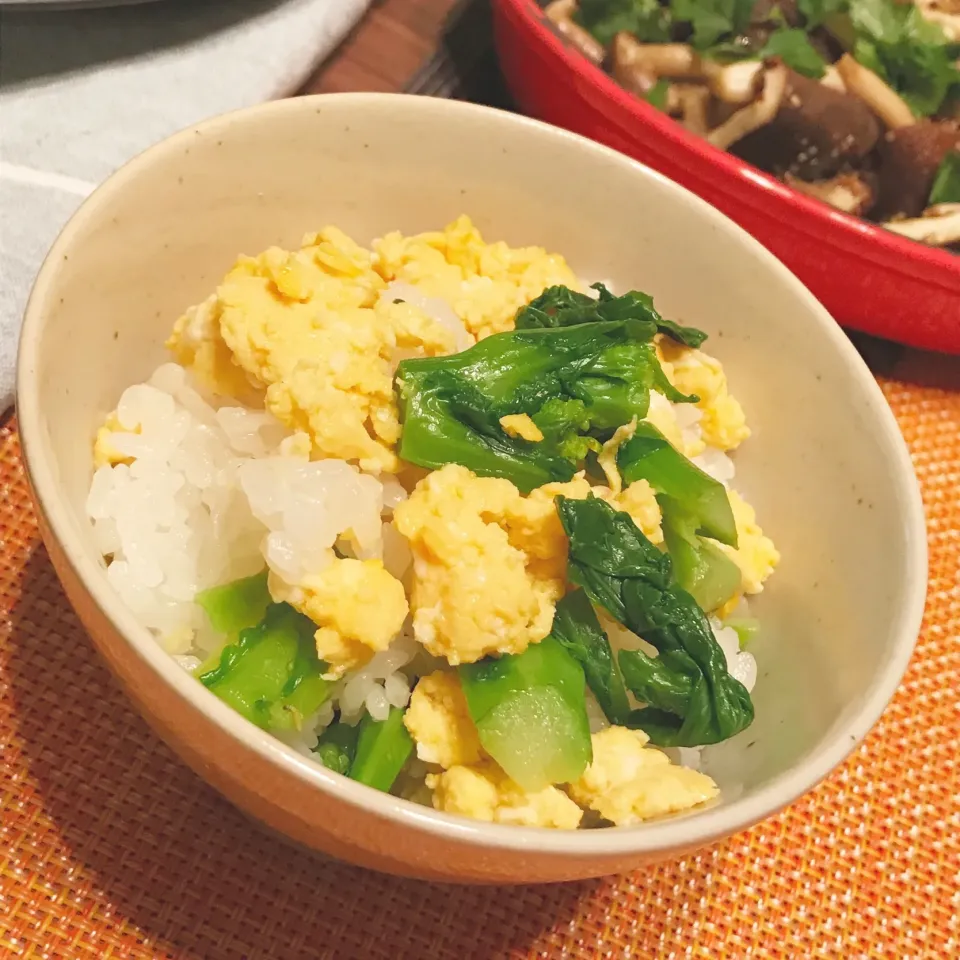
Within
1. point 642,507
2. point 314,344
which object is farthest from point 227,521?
point 642,507

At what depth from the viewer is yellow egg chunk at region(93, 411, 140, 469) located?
1.10 meters

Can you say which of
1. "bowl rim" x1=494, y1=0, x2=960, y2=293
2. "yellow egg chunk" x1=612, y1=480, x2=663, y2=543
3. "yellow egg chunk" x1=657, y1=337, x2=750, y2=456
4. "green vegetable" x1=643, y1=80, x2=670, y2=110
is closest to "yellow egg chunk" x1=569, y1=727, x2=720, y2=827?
"yellow egg chunk" x1=612, y1=480, x2=663, y2=543

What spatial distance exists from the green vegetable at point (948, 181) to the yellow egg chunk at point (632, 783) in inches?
51.7

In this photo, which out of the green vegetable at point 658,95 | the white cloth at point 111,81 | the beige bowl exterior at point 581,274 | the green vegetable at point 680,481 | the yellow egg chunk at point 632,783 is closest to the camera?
the beige bowl exterior at point 581,274

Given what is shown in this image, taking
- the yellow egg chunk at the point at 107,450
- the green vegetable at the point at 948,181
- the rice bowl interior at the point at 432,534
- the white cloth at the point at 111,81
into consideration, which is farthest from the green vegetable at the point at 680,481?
the green vegetable at the point at 948,181

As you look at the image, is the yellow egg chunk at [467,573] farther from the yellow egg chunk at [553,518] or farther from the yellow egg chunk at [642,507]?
the yellow egg chunk at [642,507]

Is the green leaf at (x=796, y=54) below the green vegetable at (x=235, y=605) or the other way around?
the other way around

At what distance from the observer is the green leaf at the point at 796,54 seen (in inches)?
72.6

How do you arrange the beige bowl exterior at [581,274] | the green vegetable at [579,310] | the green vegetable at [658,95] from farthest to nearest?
1. the green vegetable at [658,95]
2. the green vegetable at [579,310]
3. the beige bowl exterior at [581,274]

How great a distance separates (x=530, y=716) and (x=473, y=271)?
2.10ft

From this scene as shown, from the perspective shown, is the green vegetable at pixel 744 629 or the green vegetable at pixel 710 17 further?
the green vegetable at pixel 710 17

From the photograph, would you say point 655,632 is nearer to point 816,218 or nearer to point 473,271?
point 473,271

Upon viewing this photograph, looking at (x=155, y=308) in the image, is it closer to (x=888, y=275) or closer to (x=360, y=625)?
(x=360, y=625)

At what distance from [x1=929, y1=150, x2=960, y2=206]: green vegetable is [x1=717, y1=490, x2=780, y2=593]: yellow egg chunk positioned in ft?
3.02
